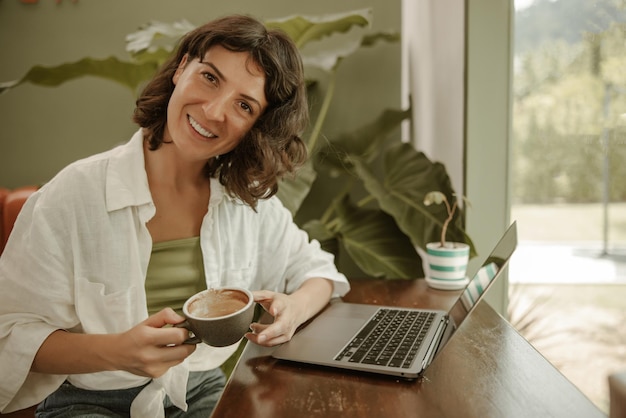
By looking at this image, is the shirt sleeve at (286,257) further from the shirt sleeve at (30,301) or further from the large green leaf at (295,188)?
the shirt sleeve at (30,301)

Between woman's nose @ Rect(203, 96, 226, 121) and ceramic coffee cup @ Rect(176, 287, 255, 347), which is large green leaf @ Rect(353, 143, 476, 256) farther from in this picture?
ceramic coffee cup @ Rect(176, 287, 255, 347)

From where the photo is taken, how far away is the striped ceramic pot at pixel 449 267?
143 centimetres

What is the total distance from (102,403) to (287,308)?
44 cm

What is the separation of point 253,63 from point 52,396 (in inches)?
33.0

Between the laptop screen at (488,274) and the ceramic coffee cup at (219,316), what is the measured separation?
36 cm

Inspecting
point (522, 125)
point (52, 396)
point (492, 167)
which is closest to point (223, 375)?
point (52, 396)

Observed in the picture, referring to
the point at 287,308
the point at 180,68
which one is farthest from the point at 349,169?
the point at 287,308

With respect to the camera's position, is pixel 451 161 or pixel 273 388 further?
pixel 451 161

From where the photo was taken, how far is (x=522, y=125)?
5.65ft

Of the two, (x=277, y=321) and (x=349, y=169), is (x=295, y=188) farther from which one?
(x=277, y=321)

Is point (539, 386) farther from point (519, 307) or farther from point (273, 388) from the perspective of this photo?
point (519, 307)

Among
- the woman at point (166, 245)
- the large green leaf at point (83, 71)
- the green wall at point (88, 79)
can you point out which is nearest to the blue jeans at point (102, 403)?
the woman at point (166, 245)

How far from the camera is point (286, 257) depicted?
1.35 metres

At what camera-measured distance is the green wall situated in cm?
204
